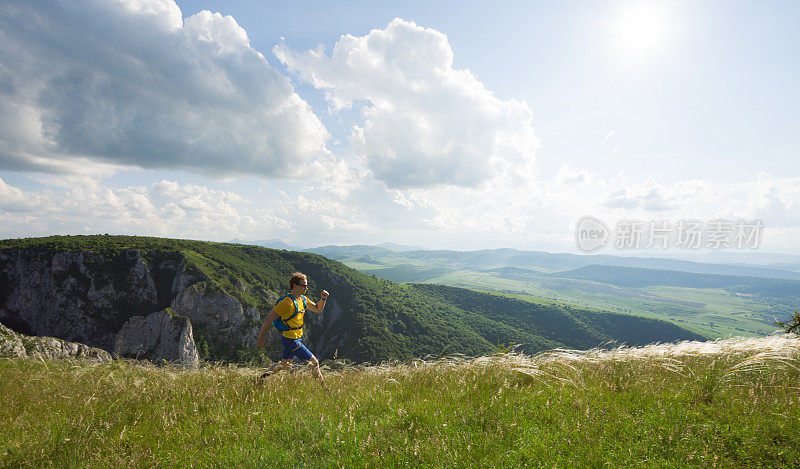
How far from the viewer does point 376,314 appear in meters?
144

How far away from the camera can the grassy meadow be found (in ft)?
9.59

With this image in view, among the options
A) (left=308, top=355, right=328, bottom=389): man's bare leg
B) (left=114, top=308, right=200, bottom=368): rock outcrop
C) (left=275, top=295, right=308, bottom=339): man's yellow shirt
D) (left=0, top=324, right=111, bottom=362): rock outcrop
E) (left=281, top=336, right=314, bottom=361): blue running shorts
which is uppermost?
(left=275, top=295, right=308, bottom=339): man's yellow shirt

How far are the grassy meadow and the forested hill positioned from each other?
70.9m

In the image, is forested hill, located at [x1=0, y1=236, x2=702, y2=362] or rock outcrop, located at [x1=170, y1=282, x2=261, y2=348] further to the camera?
rock outcrop, located at [x1=170, y1=282, x2=261, y2=348]

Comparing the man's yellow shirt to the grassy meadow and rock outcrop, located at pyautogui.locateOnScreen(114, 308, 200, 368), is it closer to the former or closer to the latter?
the grassy meadow

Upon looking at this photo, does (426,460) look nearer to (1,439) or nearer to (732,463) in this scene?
(732,463)

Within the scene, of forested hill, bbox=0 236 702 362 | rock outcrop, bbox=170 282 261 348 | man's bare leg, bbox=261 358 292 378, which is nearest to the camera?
man's bare leg, bbox=261 358 292 378

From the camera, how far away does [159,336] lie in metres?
88.2

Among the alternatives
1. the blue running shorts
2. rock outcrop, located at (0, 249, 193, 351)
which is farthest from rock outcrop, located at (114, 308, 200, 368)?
the blue running shorts

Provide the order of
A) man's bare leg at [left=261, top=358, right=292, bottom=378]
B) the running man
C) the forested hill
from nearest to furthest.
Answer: man's bare leg at [left=261, top=358, right=292, bottom=378], the running man, the forested hill

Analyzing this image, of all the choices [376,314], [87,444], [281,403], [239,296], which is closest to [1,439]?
[87,444]

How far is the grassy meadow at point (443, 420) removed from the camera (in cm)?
292

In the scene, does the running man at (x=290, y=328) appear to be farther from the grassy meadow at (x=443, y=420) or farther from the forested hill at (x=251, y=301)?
the forested hill at (x=251, y=301)

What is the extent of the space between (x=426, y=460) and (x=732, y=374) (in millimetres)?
5007
